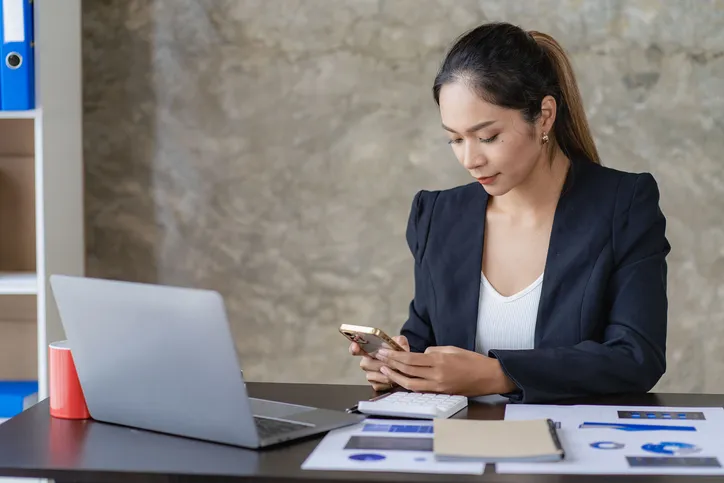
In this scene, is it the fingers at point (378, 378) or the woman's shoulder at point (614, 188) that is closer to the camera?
the fingers at point (378, 378)

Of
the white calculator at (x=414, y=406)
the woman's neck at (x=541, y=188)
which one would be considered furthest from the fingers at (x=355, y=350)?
the woman's neck at (x=541, y=188)

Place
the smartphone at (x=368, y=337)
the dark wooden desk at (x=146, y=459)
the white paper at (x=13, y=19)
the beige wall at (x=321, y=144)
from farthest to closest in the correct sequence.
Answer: the beige wall at (x=321, y=144), the white paper at (x=13, y=19), the smartphone at (x=368, y=337), the dark wooden desk at (x=146, y=459)

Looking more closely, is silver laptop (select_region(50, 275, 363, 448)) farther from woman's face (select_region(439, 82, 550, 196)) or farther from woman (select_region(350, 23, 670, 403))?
woman's face (select_region(439, 82, 550, 196))

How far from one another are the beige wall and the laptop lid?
148 centimetres

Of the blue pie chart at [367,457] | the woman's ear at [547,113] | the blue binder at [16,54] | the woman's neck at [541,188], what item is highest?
the blue binder at [16,54]

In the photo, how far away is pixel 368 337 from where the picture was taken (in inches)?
60.7

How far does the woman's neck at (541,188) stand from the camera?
6.33 feet

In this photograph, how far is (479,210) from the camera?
1.95 meters

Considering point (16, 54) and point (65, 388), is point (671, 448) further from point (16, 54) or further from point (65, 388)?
point (16, 54)

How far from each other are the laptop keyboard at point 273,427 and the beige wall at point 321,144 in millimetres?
1493

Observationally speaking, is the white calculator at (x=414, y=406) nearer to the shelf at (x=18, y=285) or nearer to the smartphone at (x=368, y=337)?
the smartphone at (x=368, y=337)

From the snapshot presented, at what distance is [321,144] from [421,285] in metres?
0.93

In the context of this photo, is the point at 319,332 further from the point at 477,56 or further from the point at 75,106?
Answer: the point at 477,56

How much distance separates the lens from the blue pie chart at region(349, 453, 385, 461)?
1.17 m
